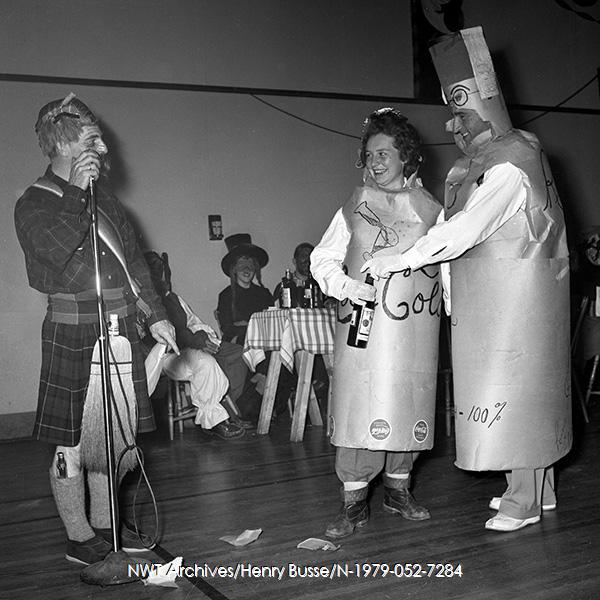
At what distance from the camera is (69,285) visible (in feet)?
8.11

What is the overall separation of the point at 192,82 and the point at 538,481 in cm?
444

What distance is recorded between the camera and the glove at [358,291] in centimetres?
261

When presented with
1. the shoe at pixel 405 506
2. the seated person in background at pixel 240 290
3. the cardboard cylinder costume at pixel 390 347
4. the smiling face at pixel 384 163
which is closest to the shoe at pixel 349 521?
the shoe at pixel 405 506

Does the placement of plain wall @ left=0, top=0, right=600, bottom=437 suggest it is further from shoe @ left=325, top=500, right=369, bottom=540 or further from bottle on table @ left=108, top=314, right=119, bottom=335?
shoe @ left=325, top=500, right=369, bottom=540

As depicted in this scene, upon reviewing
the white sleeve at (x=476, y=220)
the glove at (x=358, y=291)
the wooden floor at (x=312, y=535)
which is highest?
the white sleeve at (x=476, y=220)

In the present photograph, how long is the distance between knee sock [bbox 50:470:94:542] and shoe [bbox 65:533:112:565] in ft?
0.06

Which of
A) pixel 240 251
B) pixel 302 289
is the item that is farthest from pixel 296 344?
pixel 240 251

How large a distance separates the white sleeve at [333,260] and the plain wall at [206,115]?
10.6ft

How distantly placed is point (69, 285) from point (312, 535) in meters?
1.17

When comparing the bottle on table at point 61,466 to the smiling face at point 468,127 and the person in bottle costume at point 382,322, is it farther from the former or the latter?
the smiling face at point 468,127

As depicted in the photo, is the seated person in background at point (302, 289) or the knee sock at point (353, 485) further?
the seated person in background at point (302, 289)

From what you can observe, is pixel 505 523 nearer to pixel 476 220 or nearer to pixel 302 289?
pixel 476 220

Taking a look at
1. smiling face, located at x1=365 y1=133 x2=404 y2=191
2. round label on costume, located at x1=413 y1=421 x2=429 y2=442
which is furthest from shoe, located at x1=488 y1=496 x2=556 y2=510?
smiling face, located at x1=365 y1=133 x2=404 y2=191

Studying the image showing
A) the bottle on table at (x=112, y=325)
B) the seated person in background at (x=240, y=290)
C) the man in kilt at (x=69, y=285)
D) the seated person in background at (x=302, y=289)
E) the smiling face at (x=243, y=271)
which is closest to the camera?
the man in kilt at (x=69, y=285)
